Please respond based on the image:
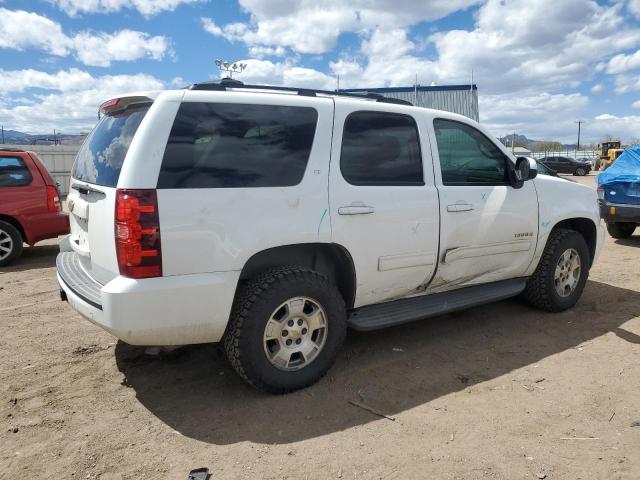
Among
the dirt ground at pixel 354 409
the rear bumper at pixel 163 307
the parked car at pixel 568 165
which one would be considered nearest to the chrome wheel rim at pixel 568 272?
the dirt ground at pixel 354 409

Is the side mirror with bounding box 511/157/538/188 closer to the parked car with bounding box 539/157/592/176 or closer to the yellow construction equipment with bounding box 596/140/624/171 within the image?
the parked car with bounding box 539/157/592/176

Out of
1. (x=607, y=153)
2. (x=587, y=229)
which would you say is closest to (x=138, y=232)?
(x=587, y=229)

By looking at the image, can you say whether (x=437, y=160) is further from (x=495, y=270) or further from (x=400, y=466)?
(x=400, y=466)

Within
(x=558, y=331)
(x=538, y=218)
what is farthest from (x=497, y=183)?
(x=558, y=331)

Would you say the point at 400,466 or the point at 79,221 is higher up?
the point at 79,221

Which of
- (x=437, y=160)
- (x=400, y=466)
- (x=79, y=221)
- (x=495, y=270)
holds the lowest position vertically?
(x=400, y=466)

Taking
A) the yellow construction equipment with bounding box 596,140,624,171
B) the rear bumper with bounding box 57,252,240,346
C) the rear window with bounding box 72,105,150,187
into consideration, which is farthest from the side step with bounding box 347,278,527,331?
the yellow construction equipment with bounding box 596,140,624,171

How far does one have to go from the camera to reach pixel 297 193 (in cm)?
316

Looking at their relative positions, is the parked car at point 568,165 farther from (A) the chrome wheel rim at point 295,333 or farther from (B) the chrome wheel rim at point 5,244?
(A) the chrome wheel rim at point 295,333

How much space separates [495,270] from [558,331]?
81 centimetres

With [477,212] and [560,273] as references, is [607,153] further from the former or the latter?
[477,212]

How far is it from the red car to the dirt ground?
3406mm

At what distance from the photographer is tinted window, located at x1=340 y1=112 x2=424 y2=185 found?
3.46m

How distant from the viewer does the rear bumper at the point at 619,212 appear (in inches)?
319
